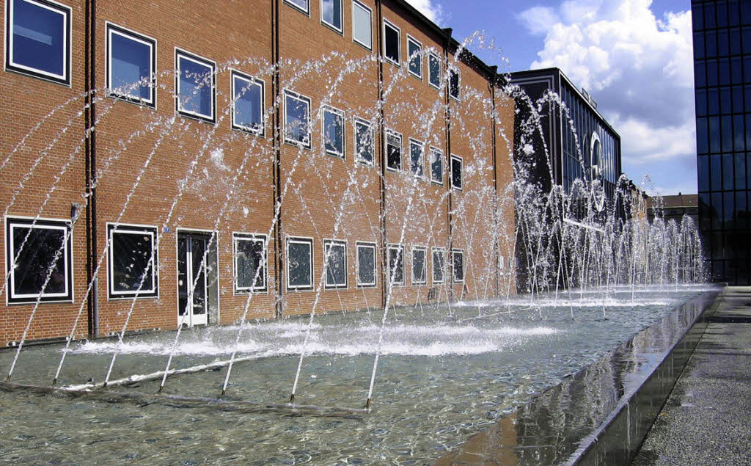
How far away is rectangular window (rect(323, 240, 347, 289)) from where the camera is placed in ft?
66.9

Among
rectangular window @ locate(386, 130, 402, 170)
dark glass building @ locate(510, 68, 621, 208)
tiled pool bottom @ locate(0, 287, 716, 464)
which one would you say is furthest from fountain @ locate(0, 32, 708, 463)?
dark glass building @ locate(510, 68, 621, 208)

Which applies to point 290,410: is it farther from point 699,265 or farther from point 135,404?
point 699,265

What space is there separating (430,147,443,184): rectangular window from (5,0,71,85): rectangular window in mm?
16164

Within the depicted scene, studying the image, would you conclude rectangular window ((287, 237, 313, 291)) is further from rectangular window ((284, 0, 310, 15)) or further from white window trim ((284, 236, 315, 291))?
rectangular window ((284, 0, 310, 15))

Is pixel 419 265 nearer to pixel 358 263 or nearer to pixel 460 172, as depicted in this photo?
pixel 358 263

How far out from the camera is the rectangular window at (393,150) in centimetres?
2412

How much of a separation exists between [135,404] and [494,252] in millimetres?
28189

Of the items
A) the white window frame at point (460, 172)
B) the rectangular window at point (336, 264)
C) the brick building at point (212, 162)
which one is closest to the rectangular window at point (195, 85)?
the brick building at point (212, 162)

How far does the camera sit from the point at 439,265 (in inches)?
1080

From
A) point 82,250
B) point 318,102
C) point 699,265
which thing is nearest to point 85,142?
point 82,250

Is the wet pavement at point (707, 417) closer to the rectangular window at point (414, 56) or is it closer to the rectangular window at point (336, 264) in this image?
the rectangular window at point (336, 264)

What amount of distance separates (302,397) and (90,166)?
8.68 metres

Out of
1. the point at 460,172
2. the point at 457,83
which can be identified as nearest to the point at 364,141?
the point at 460,172

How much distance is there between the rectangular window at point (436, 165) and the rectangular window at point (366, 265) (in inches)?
Result: 223
